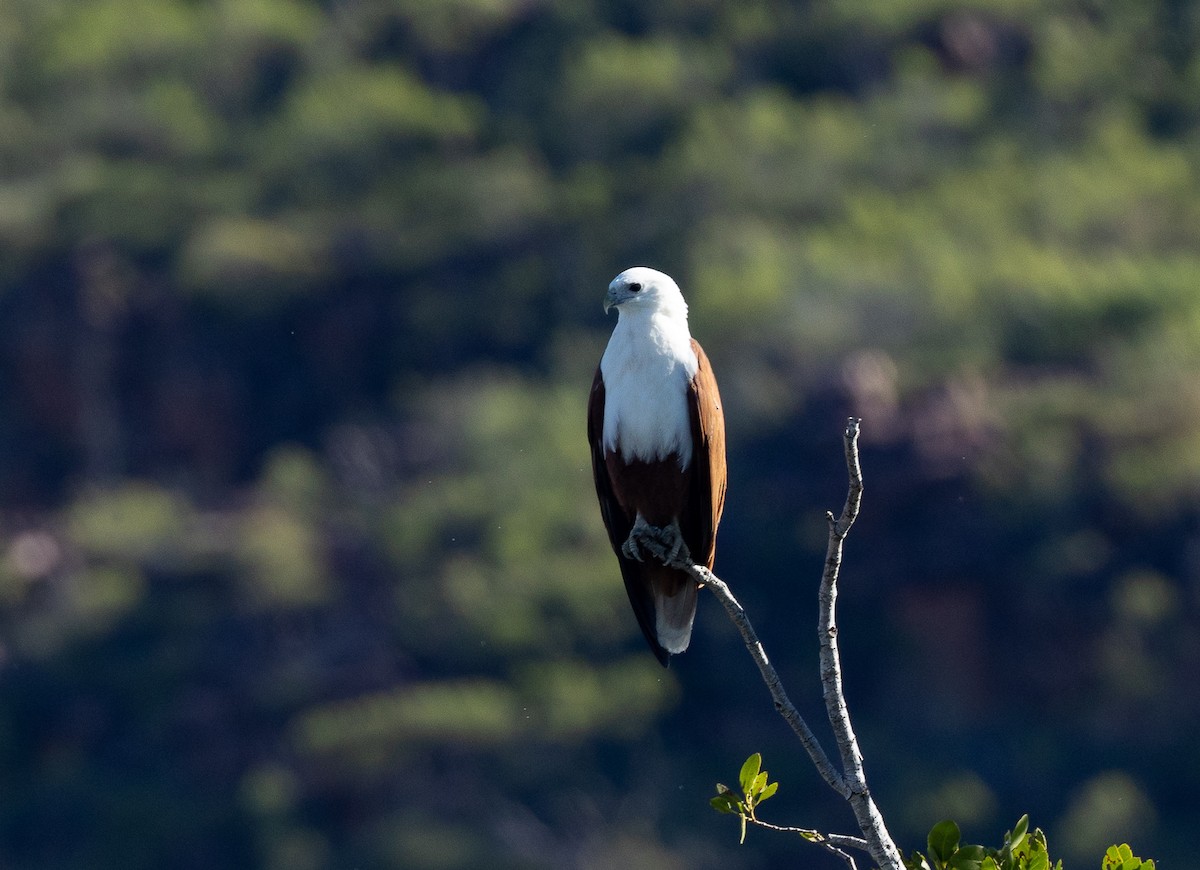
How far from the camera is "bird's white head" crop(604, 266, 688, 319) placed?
19.9 feet

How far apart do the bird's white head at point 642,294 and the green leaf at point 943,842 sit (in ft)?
7.61

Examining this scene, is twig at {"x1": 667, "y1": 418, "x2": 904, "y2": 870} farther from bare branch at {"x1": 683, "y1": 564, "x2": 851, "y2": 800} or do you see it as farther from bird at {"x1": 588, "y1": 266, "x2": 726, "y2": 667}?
bird at {"x1": 588, "y1": 266, "x2": 726, "y2": 667}

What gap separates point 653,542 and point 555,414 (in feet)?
60.1

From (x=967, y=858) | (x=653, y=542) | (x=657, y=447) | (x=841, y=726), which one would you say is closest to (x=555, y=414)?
(x=653, y=542)

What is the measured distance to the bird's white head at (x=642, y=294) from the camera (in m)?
6.07

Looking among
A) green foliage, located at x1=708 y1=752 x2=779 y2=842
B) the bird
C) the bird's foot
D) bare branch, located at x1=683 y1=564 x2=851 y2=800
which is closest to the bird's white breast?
the bird

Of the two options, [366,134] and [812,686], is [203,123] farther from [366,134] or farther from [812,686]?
[812,686]

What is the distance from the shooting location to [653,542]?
6117 millimetres

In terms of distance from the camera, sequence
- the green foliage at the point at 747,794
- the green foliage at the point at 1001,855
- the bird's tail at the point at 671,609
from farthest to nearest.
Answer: the bird's tail at the point at 671,609 → the green foliage at the point at 747,794 → the green foliage at the point at 1001,855

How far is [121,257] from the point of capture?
96.9 feet

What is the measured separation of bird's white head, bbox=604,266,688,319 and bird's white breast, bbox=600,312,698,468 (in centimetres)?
4

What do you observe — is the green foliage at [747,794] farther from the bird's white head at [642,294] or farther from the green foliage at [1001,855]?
the bird's white head at [642,294]

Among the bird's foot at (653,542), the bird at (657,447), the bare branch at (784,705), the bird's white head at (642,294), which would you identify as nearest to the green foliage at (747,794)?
the bare branch at (784,705)

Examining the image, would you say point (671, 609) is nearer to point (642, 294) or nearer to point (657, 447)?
point (657, 447)
